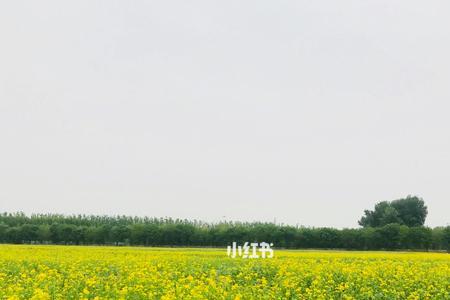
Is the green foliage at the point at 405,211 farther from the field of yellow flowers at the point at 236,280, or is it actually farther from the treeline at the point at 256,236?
the field of yellow flowers at the point at 236,280

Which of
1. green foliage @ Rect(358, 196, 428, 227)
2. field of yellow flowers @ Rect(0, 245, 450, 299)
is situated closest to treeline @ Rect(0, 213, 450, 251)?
green foliage @ Rect(358, 196, 428, 227)

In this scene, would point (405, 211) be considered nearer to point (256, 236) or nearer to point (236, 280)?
point (256, 236)

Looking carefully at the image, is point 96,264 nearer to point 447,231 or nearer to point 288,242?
point 288,242

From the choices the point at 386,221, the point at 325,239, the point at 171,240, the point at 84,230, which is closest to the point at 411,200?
the point at 386,221

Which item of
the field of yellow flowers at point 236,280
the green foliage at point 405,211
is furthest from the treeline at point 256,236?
the field of yellow flowers at point 236,280

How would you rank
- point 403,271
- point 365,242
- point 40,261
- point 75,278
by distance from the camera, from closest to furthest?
1. point 75,278
2. point 403,271
3. point 40,261
4. point 365,242

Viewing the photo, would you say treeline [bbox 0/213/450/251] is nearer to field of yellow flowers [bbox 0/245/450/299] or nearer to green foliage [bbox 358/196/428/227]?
green foliage [bbox 358/196/428/227]

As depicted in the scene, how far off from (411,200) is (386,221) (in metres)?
7.12

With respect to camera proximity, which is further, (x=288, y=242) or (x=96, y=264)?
(x=288, y=242)

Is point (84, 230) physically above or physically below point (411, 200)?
below

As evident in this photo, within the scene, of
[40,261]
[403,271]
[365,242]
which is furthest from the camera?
[365,242]

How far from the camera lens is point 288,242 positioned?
6725cm

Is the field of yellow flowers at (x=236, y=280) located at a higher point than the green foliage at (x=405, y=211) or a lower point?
lower

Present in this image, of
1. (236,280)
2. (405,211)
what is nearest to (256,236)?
(405,211)
